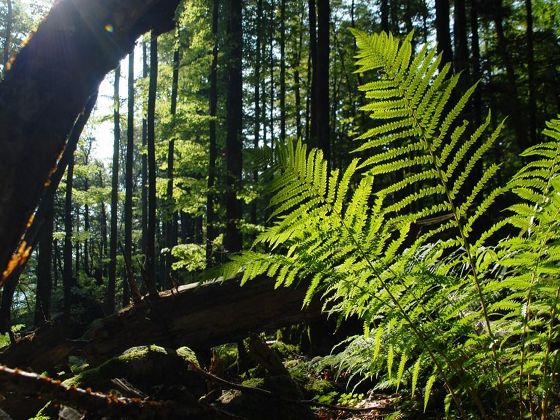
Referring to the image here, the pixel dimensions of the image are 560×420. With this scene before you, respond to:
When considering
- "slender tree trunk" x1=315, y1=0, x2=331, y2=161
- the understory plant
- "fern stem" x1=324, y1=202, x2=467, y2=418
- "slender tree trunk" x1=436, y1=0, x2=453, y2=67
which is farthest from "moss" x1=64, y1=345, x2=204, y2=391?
"slender tree trunk" x1=436, y1=0, x2=453, y2=67

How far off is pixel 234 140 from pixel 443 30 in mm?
5596

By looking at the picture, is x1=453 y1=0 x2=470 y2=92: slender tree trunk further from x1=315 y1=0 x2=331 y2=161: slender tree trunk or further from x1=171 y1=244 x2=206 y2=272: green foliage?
x1=171 y1=244 x2=206 y2=272: green foliage

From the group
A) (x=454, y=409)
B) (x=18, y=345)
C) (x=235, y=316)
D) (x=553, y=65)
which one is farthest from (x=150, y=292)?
(x=553, y=65)

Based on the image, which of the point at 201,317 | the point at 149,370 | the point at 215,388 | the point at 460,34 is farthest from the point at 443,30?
the point at 149,370

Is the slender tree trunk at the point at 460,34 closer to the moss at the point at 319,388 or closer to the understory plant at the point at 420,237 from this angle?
the moss at the point at 319,388

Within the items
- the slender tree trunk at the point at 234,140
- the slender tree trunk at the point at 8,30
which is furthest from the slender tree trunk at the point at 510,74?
the slender tree trunk at the point at 8,30

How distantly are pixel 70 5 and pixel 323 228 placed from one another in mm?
1203

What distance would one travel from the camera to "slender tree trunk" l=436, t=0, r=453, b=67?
326 inches

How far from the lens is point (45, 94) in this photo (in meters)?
1.05

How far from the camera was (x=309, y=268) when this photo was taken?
191 centimetres

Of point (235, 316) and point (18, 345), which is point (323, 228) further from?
point (18, 345)

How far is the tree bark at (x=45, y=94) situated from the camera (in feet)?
3.23

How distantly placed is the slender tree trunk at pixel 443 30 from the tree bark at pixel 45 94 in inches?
326

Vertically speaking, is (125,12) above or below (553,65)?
below
